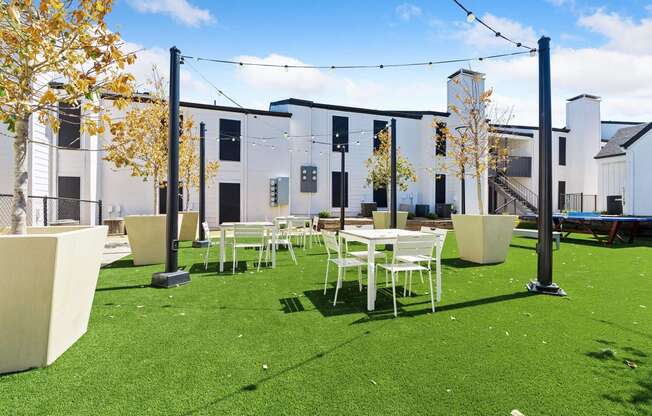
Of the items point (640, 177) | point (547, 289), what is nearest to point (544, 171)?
point (547, 289)

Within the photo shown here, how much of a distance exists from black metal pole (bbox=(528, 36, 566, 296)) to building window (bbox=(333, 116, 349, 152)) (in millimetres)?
13693

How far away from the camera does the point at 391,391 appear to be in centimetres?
220

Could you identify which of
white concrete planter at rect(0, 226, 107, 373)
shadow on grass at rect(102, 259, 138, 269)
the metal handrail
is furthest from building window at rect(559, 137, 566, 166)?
white concrete planter at rect(0, 226, 107, 373)

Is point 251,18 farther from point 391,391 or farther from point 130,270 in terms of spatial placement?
point 391,391

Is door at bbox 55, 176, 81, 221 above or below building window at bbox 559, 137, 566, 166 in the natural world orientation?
below

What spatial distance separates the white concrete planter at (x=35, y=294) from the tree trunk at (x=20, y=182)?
0.66 metres

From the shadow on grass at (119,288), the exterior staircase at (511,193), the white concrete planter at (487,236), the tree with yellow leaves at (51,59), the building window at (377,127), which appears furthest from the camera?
the exterior staircase at (511,193)

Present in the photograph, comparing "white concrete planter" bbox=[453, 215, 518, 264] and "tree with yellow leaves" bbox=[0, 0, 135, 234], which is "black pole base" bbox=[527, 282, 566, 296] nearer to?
"white concrete planter" bbox=[453, 215, 518, 264]

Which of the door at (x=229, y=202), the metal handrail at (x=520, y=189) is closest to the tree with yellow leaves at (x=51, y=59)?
the door at (x=229, y=202)

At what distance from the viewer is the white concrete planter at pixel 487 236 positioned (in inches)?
266

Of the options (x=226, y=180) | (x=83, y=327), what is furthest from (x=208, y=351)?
(x=226, y=180)

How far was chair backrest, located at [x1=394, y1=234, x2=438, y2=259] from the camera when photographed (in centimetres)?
375

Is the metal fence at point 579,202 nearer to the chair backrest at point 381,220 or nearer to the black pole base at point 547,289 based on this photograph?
the chair backrest at point 381,220

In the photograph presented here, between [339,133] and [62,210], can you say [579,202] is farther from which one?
[62,210]
